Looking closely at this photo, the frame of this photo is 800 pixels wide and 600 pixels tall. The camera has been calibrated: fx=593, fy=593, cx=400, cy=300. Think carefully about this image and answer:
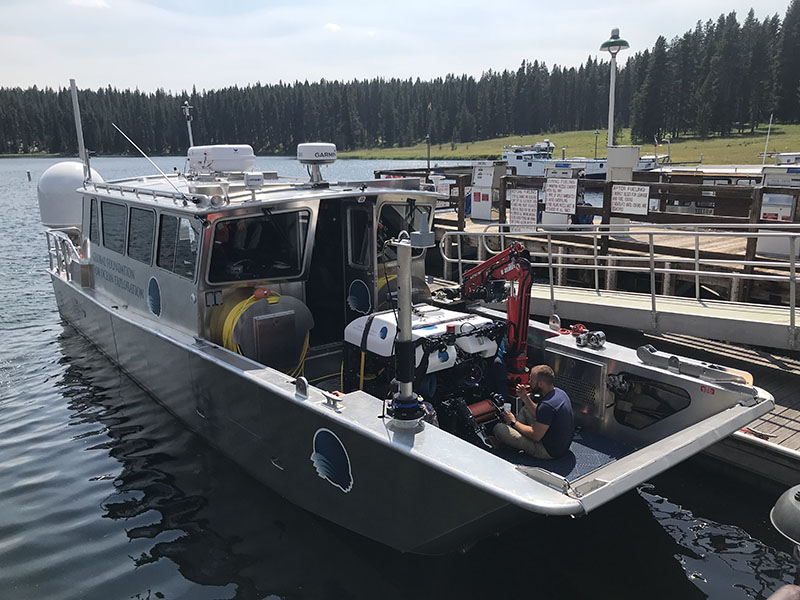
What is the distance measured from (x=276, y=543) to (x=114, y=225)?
18.4 feet

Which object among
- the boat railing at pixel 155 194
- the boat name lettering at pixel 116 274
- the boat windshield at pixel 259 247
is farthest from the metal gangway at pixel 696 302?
the boat name lettering at pixel 116 274

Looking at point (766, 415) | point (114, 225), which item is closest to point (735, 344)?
point (766, 415)

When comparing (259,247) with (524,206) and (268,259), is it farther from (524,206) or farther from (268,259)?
(524,206)

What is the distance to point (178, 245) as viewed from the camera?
6.77 metres

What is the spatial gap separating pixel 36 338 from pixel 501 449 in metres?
10.9

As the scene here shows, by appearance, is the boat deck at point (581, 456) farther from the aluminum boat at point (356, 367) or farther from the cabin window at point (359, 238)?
the cabin window at point (359, 238)

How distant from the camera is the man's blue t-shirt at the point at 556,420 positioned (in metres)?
5.14

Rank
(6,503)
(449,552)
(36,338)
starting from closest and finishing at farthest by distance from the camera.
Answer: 1. (449,552)
2. (6,503)
3. (36,338)

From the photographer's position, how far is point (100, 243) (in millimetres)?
9461

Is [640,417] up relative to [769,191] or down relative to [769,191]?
down

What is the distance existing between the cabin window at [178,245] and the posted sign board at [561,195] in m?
7.34

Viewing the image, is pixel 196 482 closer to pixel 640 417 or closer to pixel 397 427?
pixel 397 427

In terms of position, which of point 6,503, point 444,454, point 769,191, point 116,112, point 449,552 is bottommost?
point 6,503

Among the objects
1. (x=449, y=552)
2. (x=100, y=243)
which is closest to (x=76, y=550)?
(x=449, y=552)
